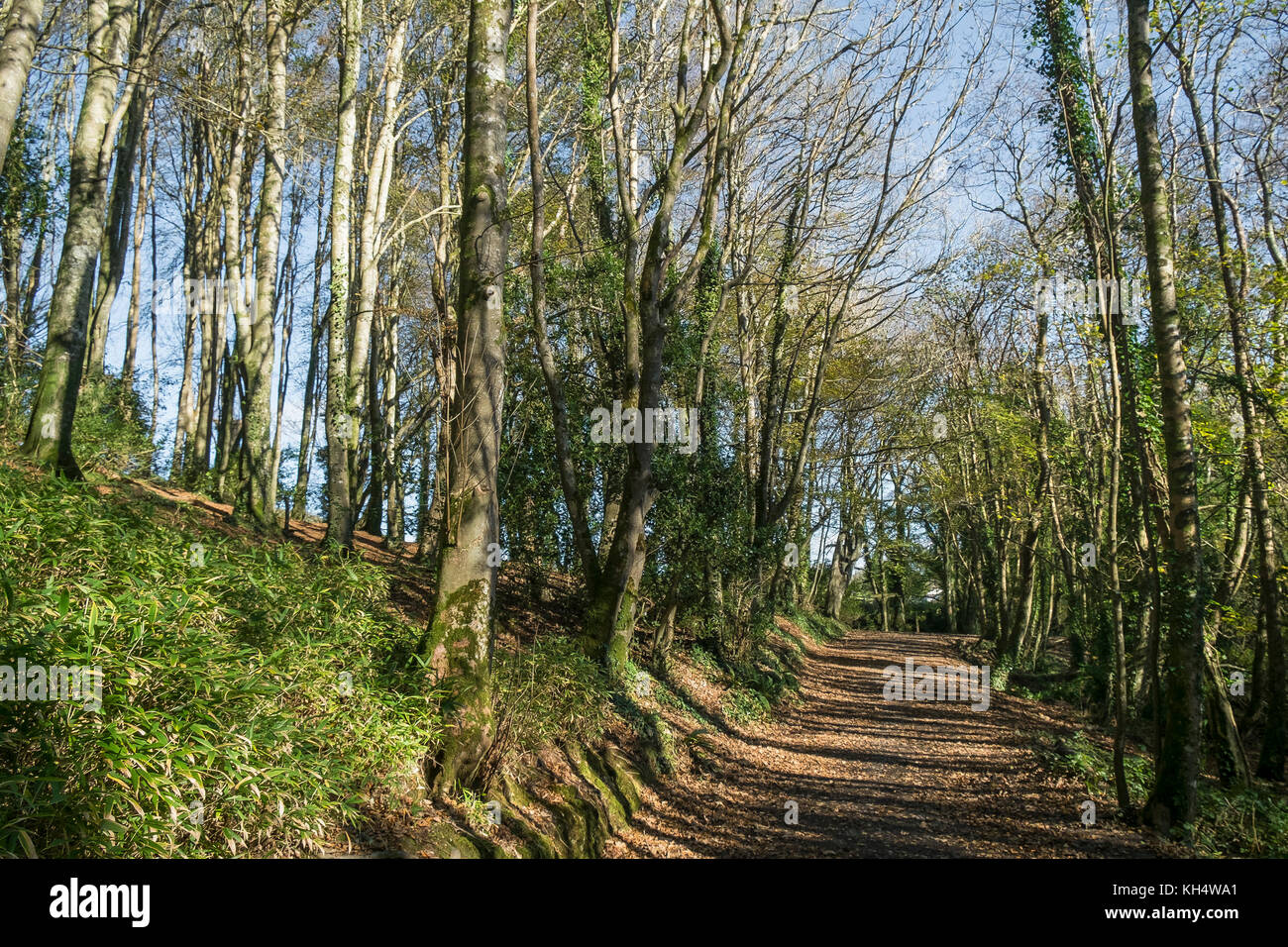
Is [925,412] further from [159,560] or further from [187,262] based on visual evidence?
[159,560]

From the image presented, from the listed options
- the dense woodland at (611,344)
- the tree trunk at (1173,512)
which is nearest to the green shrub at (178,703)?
the dense woodland at (611,344)

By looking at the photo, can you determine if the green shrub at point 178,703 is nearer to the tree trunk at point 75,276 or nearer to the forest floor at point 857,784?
the tree trunk at point 75,276

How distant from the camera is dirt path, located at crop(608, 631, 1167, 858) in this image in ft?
22.0

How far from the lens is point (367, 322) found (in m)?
10.2

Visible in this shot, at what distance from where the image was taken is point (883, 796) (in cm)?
842

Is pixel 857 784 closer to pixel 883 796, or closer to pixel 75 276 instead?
pixel 883 796

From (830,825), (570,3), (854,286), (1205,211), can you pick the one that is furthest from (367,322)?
(1205,211)

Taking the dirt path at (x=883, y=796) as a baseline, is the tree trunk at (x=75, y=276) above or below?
above

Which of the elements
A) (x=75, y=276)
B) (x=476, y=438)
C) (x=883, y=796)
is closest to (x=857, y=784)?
(x=883, y=796)

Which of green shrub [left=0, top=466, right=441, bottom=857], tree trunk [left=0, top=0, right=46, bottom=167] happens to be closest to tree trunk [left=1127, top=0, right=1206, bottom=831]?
green shrub [left=0, top=466, right=441, bottom=857]

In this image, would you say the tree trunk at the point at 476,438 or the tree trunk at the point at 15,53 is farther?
the tree trunk at the point at 15,53

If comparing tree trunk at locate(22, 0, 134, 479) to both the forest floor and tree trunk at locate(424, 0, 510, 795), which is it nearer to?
the forest floor

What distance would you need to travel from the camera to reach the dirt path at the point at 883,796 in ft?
22.0

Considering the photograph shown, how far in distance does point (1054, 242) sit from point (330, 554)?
13.6 m
